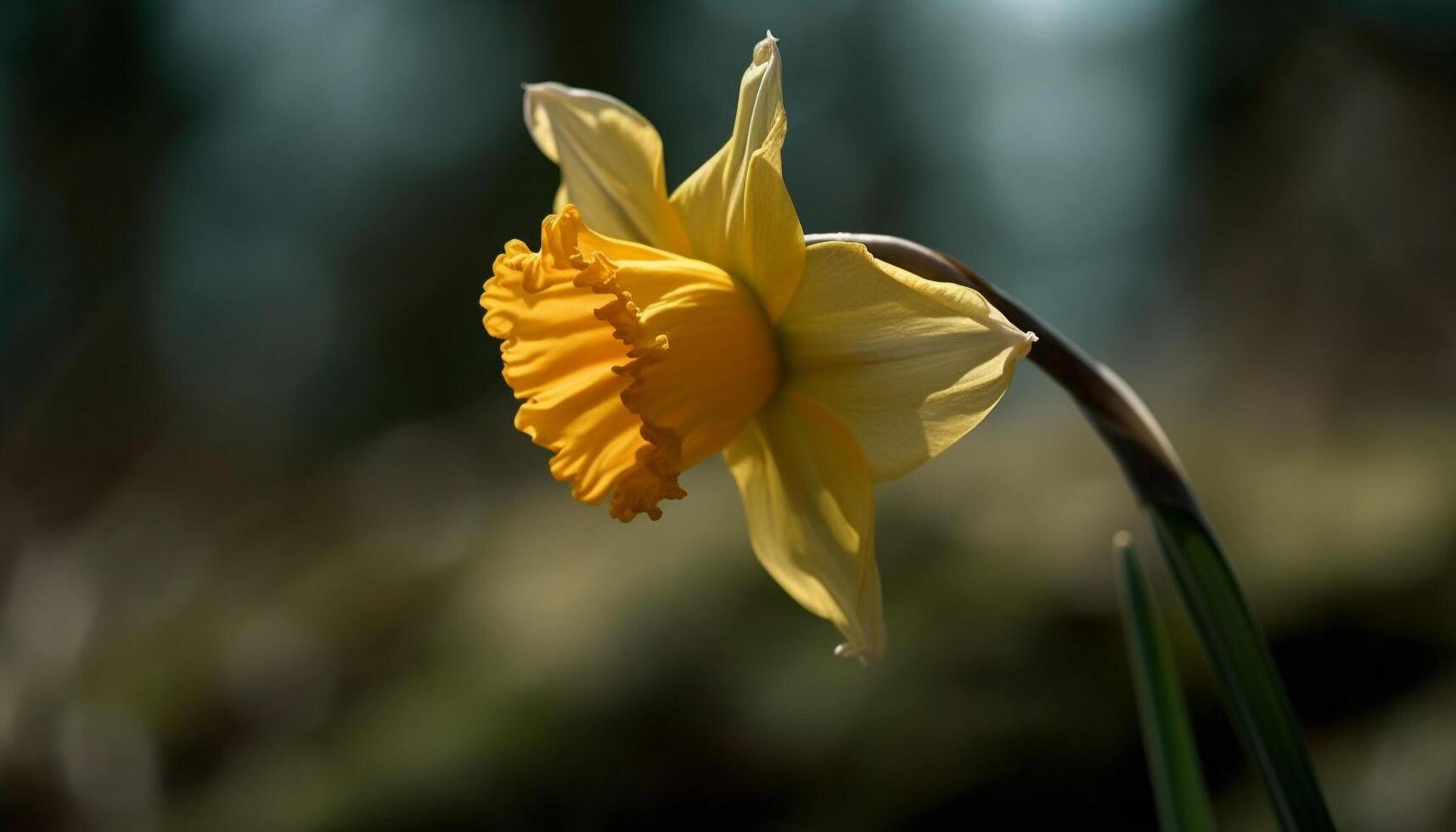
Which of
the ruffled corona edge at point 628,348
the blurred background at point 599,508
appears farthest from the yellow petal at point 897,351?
A: the blurred background at point 599,508

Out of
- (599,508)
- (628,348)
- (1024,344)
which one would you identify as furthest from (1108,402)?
(599,508)

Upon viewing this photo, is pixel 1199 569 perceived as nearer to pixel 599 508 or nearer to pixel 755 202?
pixel 755 202

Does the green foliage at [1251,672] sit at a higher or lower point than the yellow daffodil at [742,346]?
lower

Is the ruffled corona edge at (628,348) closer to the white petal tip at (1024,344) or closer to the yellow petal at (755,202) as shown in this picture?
the yellow petal at (755,202)

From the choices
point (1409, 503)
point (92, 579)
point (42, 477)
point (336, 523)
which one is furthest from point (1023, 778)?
point (42, 477)

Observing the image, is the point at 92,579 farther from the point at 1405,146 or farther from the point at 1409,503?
the point at 1405,146

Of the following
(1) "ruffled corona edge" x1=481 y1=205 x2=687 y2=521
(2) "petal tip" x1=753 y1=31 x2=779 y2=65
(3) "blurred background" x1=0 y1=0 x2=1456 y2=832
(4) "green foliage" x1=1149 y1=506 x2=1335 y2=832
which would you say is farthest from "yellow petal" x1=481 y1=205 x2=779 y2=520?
(3) "blurred background" x1=0 y1=0 x2=1456 y2=832
